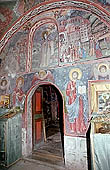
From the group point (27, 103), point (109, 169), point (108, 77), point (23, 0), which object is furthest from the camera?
point (27, 103)

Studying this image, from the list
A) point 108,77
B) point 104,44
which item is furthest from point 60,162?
point 104,44

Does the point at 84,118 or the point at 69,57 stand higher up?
the point at 69,57

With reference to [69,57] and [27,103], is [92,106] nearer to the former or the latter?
[69,57]

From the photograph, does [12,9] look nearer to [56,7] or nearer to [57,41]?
[56,7]

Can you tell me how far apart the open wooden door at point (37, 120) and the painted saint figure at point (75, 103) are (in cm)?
205

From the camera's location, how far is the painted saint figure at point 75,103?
15.5ft

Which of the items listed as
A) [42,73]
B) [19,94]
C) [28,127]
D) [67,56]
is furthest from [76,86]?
[28,127]

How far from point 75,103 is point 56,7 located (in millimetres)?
3459

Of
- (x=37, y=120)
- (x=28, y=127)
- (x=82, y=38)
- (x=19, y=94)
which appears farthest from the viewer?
(x=37, y=120)

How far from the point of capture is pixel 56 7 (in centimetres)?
507

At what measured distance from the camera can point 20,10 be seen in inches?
206

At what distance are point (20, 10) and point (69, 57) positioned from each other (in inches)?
98.5

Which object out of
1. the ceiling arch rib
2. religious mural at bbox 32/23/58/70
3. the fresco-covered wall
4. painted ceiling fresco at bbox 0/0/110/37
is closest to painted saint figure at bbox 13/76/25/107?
religious mural at bbox 32/23/58/70

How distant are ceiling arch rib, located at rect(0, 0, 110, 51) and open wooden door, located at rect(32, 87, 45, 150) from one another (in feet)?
9.38
